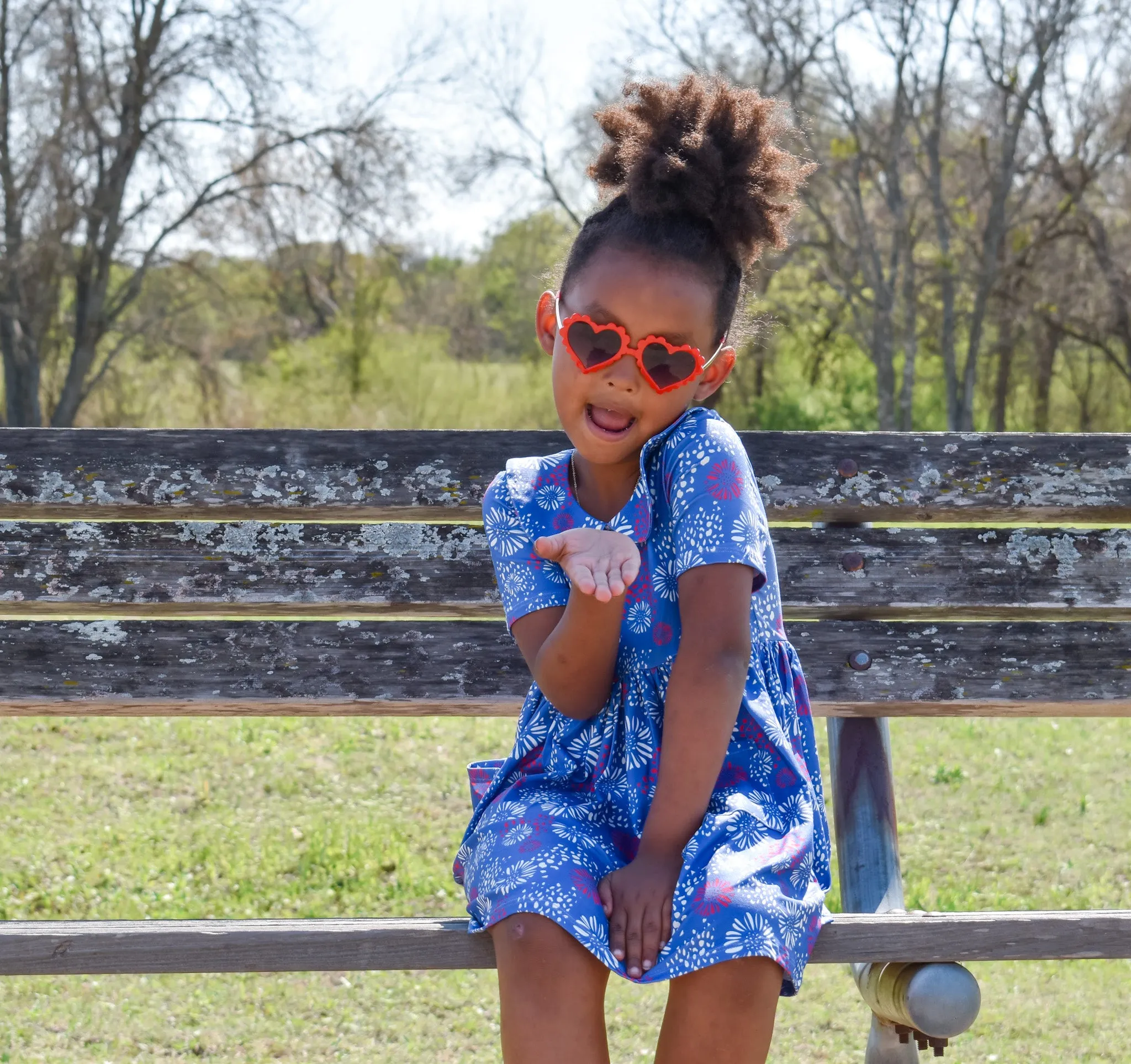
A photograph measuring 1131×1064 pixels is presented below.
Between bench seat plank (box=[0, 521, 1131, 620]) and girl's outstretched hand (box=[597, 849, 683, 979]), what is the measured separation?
3.34ft

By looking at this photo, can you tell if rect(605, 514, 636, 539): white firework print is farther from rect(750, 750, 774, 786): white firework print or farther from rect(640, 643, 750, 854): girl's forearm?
rect(750, 750, 774, 786): white firework print

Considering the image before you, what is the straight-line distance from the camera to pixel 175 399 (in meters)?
18.8

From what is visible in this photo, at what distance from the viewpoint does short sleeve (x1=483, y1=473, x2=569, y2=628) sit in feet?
6.64

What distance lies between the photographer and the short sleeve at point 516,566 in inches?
79.7

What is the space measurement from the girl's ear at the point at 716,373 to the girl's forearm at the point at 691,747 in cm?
49

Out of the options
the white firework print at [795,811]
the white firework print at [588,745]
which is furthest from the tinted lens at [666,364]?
the white firework print at [795,811]

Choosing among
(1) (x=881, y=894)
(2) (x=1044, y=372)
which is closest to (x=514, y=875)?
(1) (x=881, y=894)

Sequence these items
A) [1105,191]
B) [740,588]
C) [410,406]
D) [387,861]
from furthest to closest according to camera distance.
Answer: [410,406] < [1105,191] < [387,861] < [740,588]

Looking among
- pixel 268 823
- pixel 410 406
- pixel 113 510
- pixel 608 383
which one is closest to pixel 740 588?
pixel 608 383

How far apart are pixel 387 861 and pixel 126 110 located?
15586 mm

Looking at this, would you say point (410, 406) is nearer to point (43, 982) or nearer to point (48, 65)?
point (48, 65)

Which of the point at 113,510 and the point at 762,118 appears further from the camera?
the point at 113,510

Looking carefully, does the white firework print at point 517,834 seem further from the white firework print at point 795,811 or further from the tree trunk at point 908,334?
the tree trunk at point 908,334

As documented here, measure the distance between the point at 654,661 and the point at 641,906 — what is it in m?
0.40
